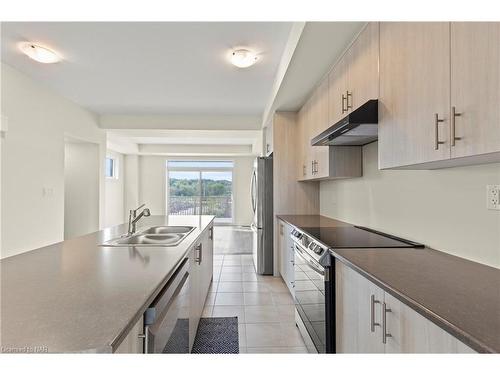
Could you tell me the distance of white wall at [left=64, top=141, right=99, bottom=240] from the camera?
5.51m

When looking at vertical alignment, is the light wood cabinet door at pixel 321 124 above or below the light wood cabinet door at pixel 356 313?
above

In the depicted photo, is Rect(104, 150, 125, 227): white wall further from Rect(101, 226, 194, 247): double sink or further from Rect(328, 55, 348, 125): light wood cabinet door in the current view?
Rect(328, 55, 348, 125): light wood cabinet door


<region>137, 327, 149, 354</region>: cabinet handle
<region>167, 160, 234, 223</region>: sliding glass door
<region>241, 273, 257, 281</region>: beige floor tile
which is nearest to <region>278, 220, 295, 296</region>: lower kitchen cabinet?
<region>241, 273, 257, 281</region>: beige floor tile

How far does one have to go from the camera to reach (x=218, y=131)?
561 centimetres

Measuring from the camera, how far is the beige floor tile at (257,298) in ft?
10.5

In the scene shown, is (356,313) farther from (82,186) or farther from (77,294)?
(82,186)

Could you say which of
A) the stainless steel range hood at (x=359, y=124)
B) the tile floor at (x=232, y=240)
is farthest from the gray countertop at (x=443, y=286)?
the tile floor at (x=232, y=240)

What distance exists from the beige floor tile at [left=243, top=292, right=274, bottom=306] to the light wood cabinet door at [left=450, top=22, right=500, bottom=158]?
2.53 metres

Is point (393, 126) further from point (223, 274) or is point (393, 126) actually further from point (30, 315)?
point (223, 274)

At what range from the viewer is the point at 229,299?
332cm

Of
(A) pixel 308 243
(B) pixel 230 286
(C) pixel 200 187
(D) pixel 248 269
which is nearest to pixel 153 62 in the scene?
(A) pixel 308 243

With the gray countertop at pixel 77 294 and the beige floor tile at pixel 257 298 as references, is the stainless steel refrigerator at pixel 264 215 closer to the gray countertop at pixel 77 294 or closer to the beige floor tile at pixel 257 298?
the beige floor tile at pixel 257 298
